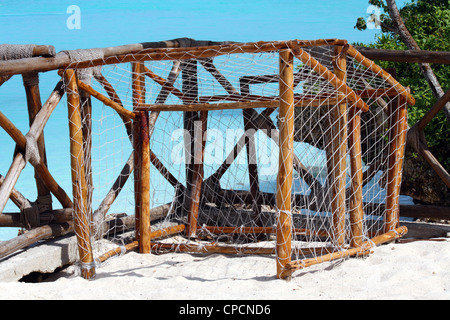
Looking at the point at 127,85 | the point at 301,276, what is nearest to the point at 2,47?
the point at 127,85

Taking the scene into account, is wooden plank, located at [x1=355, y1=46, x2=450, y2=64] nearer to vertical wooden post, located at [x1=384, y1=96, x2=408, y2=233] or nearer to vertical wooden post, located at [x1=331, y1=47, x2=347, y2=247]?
vertical wooden post, located at [x1=384, y1=96, x2=408, y2=233]

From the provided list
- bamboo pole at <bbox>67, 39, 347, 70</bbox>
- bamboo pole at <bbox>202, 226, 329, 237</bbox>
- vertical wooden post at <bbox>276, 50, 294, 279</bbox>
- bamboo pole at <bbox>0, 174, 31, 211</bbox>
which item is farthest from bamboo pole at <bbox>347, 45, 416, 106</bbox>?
bamboo pole at <bbox>0, 174, 31, 211</bbox>

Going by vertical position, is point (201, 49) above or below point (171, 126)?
above

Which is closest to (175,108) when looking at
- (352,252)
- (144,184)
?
(144,184)

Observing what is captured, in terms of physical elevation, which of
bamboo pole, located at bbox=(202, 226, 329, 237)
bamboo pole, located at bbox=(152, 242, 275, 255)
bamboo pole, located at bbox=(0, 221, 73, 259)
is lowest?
bamboo pole, located at bbox=(152, 242, 275, 255)

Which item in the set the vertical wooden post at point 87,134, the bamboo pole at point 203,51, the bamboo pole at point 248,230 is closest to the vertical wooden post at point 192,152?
the bamboo pole at point 248,230

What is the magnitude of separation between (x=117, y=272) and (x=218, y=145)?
2122mm

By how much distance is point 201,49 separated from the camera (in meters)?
3.86

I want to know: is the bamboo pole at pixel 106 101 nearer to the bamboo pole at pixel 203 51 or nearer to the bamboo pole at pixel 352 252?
the bamboo pole at pixel 203 51

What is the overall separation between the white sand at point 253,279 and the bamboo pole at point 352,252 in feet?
0.23

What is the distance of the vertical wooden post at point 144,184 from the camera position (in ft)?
16.5

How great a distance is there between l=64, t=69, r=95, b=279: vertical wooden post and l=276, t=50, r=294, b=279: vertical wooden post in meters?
1.49

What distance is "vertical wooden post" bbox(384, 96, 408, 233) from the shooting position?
16.3 ft
